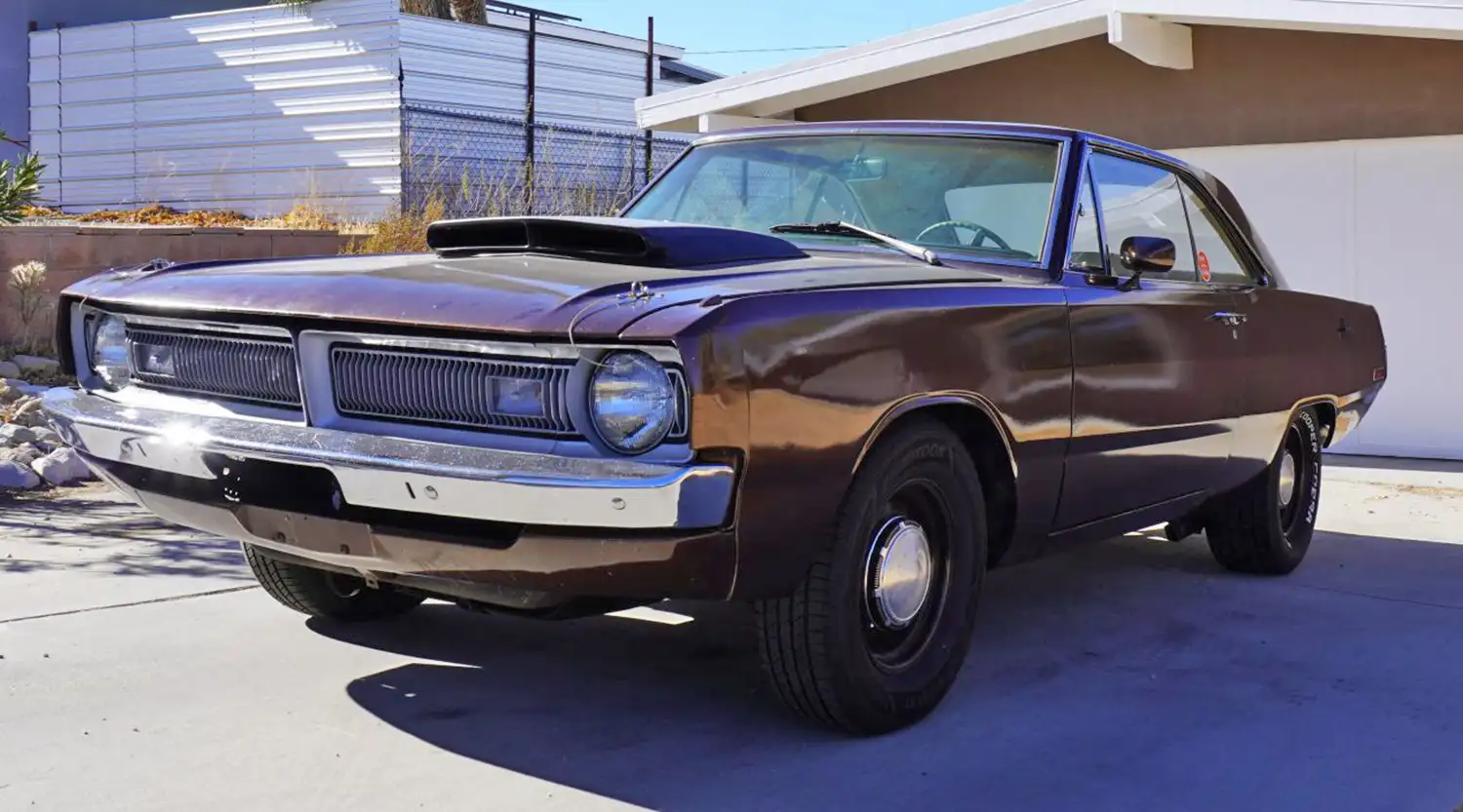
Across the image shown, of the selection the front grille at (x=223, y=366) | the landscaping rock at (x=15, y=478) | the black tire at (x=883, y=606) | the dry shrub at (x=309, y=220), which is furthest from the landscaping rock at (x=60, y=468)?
the black tire at (x=883, y=606)

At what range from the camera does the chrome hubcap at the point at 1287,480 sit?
6.61 metres

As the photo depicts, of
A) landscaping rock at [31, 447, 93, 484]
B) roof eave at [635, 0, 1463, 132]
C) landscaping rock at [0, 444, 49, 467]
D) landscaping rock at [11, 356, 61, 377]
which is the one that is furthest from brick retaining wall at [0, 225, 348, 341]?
roof eave at [635, 0, 1463, 132]

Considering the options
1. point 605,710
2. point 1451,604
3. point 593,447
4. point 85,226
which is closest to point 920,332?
point 593,447

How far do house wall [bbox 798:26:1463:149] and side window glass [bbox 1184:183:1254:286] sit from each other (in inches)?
179

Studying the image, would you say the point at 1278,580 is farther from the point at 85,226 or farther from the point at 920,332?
the point at 85,226

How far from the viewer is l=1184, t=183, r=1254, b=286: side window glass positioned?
19.7 feet

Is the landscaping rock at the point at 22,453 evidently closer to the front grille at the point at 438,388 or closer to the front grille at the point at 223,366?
the front grille at the point at 223,366

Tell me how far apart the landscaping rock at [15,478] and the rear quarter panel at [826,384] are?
16.5 ft

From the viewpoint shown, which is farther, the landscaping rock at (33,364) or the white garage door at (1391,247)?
the white garage door at (1391,247)

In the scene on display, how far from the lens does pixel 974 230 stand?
499 centimetres

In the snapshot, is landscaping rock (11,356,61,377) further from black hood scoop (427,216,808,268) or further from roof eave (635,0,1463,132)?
Answer: black hood scoop (427,216,808,268)

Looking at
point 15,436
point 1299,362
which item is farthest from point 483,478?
point 15,436

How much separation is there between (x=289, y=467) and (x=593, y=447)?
0.79 meters

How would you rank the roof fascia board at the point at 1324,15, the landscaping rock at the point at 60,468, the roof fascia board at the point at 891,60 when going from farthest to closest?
the roof fascia board at the point at 891,60 < the roof fascia board at the point at 1324,15 < the landscaping rock at the point at 60,468
